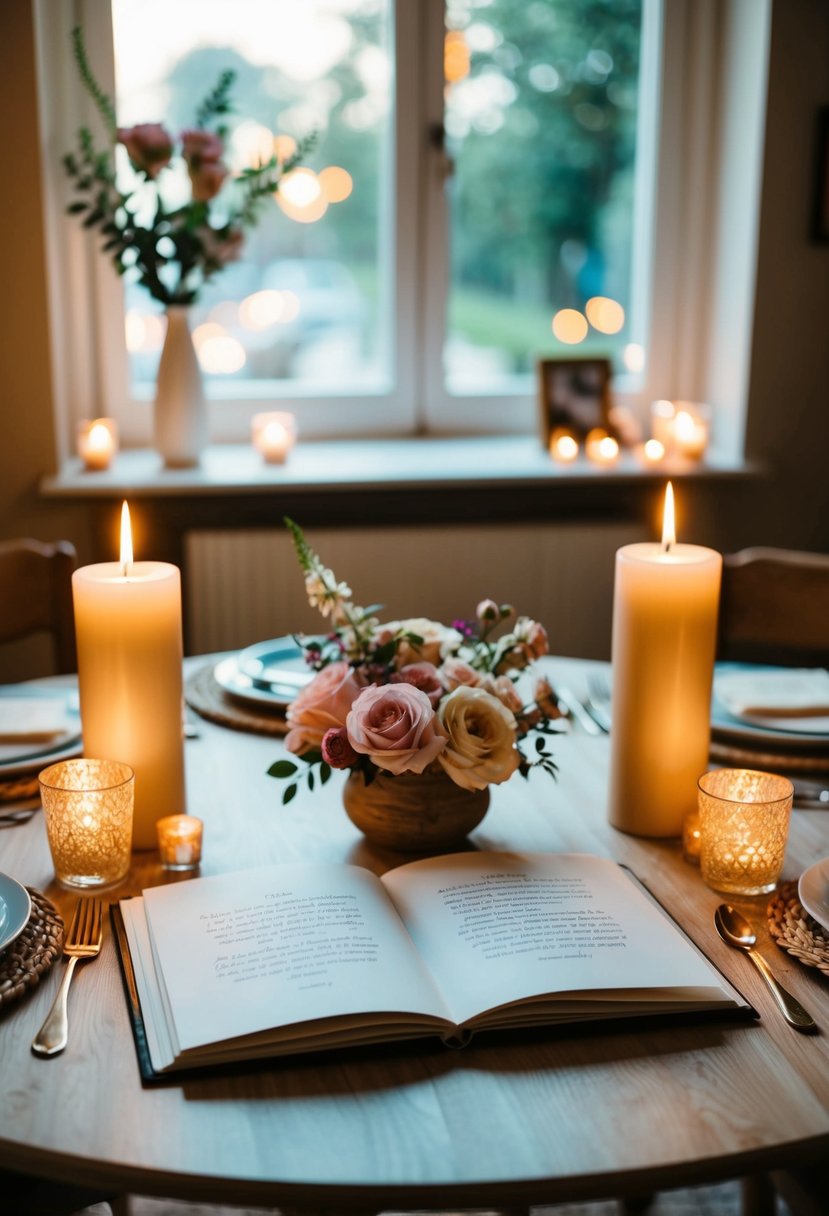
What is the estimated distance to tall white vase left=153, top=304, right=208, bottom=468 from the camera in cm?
226

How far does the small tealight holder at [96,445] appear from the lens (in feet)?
7.54

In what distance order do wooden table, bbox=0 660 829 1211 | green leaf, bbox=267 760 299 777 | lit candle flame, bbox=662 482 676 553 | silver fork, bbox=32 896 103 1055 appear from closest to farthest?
wooden table, bbox=0 660 829 1211, silver fork, bbox=32 896 103 1055, green leaf, bbox=267 760 299 777, lit candle flame, bbox=662 482 676 553

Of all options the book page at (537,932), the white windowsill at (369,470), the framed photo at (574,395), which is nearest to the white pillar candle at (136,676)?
the book page at (537,932)

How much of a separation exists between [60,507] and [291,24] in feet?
3.37

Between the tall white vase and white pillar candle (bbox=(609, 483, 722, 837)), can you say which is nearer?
white pillar candle (bbox=(609, 483, 722, 837))

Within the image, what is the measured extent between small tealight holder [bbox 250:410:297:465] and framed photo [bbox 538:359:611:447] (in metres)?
0.51

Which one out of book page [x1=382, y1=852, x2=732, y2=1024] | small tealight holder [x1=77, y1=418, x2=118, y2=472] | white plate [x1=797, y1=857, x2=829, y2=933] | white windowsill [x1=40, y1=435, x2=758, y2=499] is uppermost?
small tealight holder [x1=77, y1=418, x2=118, y2=472]

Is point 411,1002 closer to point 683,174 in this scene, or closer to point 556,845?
point 556,845

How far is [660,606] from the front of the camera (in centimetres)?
104

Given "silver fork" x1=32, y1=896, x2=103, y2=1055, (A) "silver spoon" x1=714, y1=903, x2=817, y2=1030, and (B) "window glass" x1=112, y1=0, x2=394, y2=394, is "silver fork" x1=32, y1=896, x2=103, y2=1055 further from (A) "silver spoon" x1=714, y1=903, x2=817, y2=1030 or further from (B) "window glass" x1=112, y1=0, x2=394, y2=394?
(B) "window glass" x1=112, y1=0, x2=394, y2=394

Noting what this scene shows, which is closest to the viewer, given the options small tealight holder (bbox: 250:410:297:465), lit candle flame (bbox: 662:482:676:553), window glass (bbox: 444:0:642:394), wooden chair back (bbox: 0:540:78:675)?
lit candle flame (bbox: 662:482:676:553)

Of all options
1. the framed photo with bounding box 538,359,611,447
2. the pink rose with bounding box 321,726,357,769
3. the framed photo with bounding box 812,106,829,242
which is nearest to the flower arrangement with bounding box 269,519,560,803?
the pink rose with bounding box 321,726,357,769

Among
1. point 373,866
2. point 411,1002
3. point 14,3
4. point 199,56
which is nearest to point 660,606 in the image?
point 373,866

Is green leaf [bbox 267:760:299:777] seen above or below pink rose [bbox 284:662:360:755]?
below
